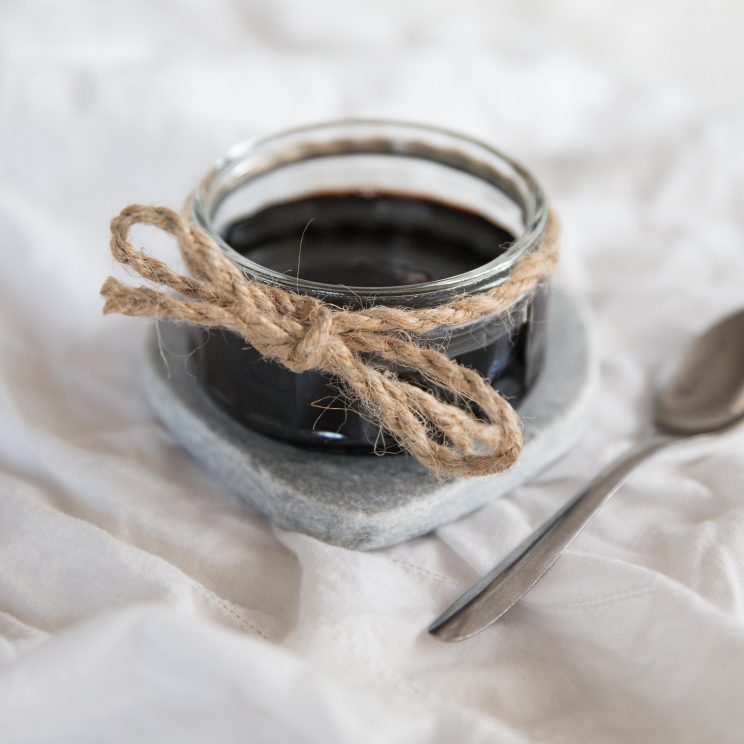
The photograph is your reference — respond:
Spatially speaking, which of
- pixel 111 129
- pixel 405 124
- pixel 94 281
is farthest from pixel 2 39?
pixel 405 124

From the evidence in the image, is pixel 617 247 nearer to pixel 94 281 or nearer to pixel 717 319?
pixel 717 319

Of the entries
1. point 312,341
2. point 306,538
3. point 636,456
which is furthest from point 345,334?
point 636,456

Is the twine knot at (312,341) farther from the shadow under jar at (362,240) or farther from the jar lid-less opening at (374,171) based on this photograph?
the jar lid-less opening at (374,171)

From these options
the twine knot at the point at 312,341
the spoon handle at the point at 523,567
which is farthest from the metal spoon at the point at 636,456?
the twine knot at the point at 312,341

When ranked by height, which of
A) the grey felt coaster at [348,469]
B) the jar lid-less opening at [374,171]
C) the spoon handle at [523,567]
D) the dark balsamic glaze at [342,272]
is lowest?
the spoon handle at [523,567]

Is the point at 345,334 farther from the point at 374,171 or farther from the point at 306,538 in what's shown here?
the point at 374,171

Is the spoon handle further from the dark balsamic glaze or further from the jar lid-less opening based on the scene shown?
the jar lid-less opening

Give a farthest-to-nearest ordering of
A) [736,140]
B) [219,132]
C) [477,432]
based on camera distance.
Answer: [736,140], [219,132], [477,432]
